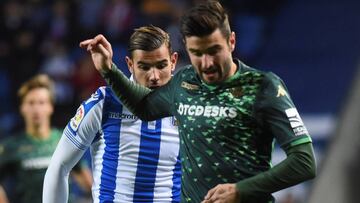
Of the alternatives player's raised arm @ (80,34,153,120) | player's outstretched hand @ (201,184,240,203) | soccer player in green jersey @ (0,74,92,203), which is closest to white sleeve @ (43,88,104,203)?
player's raised arm @ (80,34,153,120)

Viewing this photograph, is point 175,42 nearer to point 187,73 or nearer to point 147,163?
point 147,163

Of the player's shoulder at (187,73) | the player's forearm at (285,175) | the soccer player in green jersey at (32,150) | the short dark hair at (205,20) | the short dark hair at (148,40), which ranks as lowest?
the soccer player in green jersey at (32,150)

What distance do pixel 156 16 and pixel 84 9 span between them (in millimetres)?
1049

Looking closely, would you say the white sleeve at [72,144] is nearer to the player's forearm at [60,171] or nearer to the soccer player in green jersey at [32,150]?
the player's forearm at [60,171]

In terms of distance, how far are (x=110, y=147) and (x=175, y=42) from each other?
17.5 feet

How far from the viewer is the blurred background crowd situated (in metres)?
10.7

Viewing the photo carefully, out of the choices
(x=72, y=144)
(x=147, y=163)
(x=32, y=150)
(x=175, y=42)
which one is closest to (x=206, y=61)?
(x=147, y=163)

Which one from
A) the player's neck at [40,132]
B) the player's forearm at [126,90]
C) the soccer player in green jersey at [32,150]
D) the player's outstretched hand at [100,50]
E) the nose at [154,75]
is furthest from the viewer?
the player's neck at [40,132]

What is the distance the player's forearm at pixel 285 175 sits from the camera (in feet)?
12.4

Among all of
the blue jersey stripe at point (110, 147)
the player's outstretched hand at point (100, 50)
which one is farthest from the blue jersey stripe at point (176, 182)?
the player's outstretched hand at point (100, 50)

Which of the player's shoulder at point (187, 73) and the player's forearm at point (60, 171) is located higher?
the player's shoulder at point (187, 73)

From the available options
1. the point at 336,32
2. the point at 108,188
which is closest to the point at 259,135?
the point at 108,188

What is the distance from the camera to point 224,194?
12.5ft

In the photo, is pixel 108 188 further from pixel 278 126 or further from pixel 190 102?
pixel 278 126
